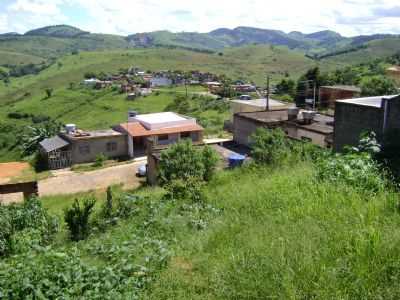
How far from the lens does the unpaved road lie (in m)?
27.1

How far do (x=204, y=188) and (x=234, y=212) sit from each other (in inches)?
120

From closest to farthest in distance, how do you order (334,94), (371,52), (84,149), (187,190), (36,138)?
(187,190), (84,149), (36,138), (334,94), (371,52)

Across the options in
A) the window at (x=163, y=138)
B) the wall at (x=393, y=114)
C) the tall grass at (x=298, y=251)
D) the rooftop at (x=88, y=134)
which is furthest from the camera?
the window at (x=163, y=138)

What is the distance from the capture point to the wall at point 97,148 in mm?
34406

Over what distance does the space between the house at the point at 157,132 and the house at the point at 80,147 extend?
3.00ft

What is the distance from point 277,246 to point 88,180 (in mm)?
25897

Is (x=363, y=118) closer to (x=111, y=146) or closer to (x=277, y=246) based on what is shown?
(x=277, y=246)

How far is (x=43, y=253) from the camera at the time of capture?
5395mm

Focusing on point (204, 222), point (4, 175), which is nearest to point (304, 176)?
point (204, 222)

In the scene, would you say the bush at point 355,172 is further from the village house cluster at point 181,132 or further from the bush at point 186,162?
the village house cluster at point 181,132

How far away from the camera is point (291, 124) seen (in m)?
28.8

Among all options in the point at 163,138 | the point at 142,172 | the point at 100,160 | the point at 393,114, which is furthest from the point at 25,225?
the point at 163,138

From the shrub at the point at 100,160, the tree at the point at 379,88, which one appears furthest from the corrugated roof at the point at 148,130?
the tree at the point at 379,88

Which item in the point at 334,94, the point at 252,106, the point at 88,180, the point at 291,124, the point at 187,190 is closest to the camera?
the point at 187,190
